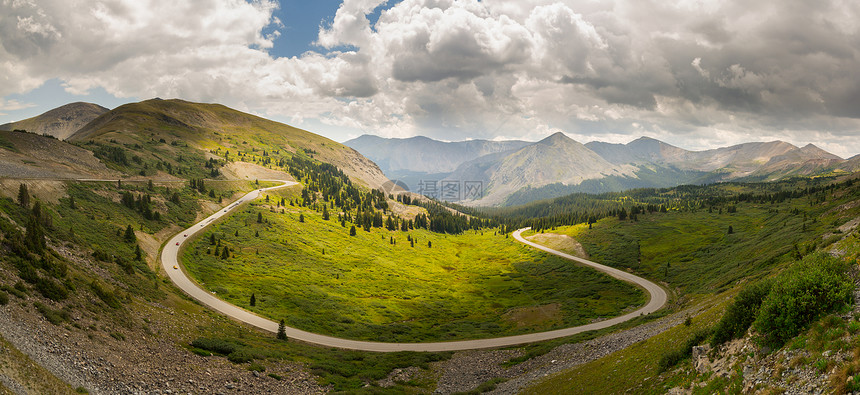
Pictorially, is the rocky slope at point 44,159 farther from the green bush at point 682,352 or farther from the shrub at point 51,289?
the green bush at point 682,352

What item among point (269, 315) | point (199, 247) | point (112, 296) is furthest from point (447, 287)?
point (112, 296)

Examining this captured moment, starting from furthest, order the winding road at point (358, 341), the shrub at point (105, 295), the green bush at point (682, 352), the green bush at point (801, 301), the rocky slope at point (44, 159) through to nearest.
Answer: the rocky slope at point (44, 159)
the winding road at point (358, 341)
the shrub at point (105, 295)
the green bush at point (682, 352)
the green bush at point (801, 301)

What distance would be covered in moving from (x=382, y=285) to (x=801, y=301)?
4222 inches

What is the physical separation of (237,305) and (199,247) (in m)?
45.3

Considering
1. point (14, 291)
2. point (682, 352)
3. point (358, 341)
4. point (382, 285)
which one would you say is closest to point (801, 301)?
point (682, 352)

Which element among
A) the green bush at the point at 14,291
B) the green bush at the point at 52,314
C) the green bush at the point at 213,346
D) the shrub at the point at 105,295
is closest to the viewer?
the green bush at the point at 52,314

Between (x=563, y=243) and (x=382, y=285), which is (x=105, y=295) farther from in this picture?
(x=563, y=243)

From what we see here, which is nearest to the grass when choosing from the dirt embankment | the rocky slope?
the dirt embankment

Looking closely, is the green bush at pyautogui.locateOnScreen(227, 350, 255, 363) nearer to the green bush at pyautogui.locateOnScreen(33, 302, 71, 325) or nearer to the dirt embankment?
the green bush at pyautogui.locateOnScreen(33, 302, 71, 325)

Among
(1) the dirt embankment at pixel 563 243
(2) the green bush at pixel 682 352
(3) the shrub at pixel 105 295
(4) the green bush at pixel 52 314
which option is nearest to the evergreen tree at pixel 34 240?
(3) the shrub at pixel 105 295

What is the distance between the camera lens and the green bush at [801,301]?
15.2 meters

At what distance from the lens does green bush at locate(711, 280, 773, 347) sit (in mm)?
19203

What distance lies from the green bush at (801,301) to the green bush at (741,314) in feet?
6.65

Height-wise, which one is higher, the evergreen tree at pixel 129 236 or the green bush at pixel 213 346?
the evergreen tree at pixel 129 236
